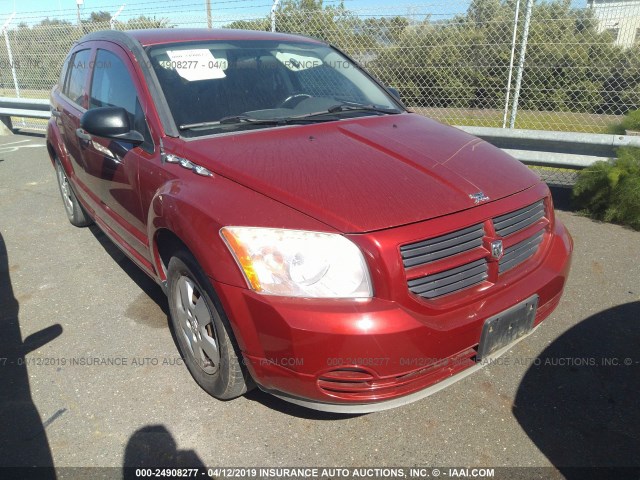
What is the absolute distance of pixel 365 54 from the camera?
7711 mm

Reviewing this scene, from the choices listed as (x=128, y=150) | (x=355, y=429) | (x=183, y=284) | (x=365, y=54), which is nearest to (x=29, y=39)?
(x=365, y=54)

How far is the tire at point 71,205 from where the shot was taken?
16.4 ft

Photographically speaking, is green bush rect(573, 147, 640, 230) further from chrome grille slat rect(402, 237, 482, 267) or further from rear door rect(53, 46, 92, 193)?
rear door rect(53, 46, 92, 193)

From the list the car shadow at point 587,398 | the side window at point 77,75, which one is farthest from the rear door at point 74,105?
the car shadow at point 587,398

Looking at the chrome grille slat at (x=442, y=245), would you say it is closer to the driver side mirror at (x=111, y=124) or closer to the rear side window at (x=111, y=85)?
the driver side mirror at (x=111, y=124)

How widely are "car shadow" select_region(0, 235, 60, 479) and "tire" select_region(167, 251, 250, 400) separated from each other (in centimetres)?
71

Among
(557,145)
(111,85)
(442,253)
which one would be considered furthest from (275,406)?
(557,145)

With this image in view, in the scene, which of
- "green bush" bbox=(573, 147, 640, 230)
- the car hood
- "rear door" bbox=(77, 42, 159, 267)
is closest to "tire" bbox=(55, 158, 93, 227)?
"rear door" bbox=(77, 42, 159, 267)

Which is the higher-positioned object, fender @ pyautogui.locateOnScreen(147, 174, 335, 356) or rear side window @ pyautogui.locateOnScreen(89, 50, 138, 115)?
rear side window @ pyautogui.locateOnScreen(89, 50, 138, 115)

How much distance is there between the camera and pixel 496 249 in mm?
2217

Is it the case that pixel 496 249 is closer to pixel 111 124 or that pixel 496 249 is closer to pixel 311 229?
pixel 311 229

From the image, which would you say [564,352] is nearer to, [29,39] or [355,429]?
[355,429]

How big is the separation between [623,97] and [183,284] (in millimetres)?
6060

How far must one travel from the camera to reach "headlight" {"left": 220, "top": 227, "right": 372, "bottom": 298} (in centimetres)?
198
